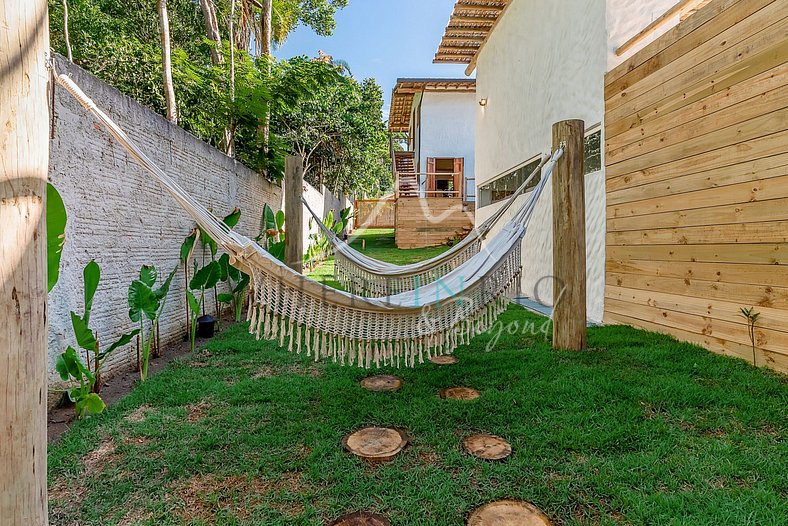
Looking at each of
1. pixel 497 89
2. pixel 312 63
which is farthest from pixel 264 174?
pixel 497 89

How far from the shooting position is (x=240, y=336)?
3.21 m

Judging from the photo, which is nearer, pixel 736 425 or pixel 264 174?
pixel 736 425

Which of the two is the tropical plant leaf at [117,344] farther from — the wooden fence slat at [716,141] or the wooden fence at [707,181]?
the wooden fence slat at [716,141]

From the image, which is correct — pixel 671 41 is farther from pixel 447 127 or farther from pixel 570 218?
pixel 447 127

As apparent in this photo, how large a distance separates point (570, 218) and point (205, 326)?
2.75 metres

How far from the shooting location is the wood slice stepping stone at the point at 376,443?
59.8 inches

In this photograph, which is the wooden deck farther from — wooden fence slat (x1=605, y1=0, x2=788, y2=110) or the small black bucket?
the small black bucket

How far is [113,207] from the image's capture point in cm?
229

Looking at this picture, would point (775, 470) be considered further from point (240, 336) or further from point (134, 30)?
point (134, 30)

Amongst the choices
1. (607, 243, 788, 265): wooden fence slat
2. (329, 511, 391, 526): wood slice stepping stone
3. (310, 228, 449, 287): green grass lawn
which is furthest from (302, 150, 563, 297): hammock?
(310, 228, 449, 287): green grass lawn

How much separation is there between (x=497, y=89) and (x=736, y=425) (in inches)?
209

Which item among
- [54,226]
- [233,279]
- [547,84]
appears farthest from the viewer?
[547,84]

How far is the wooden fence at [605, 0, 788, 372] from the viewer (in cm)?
210

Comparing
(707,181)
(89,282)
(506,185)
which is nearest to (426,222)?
(506,185)
